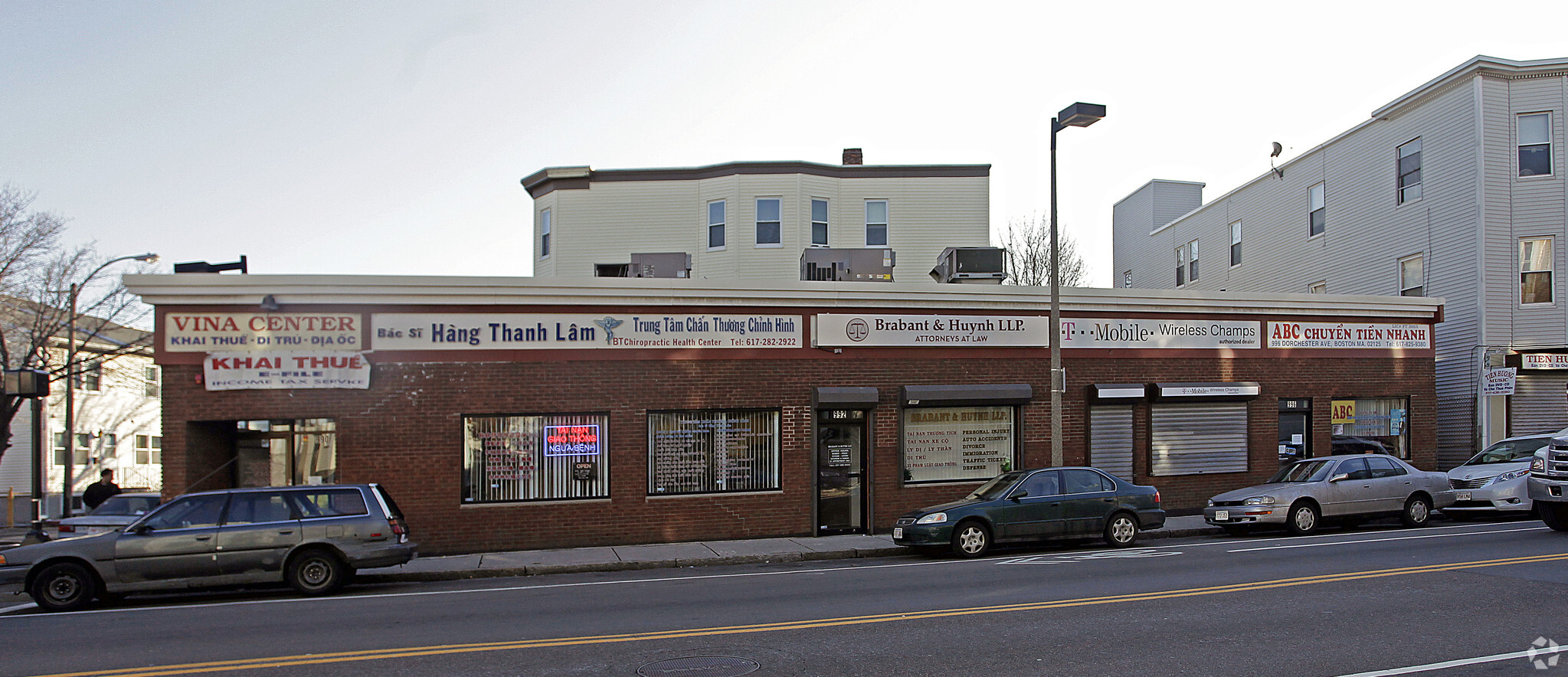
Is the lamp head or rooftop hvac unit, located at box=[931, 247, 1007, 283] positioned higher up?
the lamp head

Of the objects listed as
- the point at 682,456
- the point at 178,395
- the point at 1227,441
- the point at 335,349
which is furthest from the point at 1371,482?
the point at 178,395

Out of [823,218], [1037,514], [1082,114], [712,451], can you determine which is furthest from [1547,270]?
[712,451]

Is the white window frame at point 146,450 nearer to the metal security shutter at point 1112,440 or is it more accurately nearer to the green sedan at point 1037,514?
the green sedan at point 1037,514

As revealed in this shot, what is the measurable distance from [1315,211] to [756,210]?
1691 centimetres

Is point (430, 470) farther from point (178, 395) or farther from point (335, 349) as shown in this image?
point (178, 395)

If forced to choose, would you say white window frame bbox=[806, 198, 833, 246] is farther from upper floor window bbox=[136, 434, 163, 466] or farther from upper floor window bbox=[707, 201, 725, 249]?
upper floor window bbox=[136, 434, 163, 466]

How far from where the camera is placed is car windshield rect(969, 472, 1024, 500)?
1536cm

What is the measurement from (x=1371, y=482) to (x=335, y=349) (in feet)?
59.2

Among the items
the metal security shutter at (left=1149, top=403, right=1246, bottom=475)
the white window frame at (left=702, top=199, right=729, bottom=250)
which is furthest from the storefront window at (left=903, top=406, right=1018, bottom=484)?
the white window frame at (left=702, top=199, right=729, bottom=250)

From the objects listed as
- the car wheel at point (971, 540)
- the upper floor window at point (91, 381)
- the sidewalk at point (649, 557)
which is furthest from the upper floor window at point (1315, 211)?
the upper floor window at point (91, 381)

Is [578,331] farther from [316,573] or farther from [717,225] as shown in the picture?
[717,225]

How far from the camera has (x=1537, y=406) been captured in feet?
75.9

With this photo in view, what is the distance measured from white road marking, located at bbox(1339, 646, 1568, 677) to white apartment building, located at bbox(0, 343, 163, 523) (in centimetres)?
3609

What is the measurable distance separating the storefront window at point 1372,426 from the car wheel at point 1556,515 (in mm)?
5612
